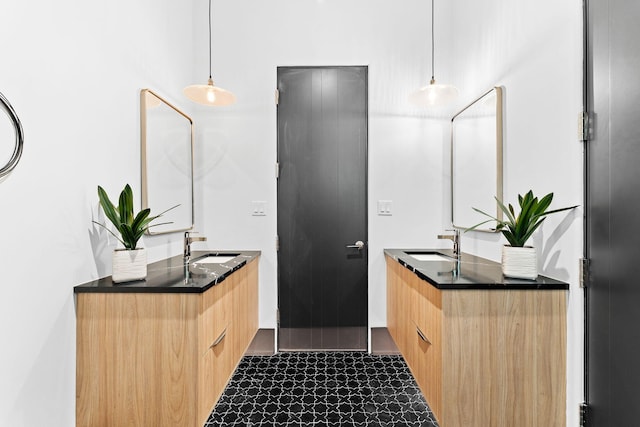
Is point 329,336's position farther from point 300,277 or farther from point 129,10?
point 129,10

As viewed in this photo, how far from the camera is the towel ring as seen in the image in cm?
110

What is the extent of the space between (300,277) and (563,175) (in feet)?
6.17

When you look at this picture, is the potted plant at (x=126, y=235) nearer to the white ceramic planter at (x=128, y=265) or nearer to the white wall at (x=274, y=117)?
the white ceramic planter at (x=128, y=265)

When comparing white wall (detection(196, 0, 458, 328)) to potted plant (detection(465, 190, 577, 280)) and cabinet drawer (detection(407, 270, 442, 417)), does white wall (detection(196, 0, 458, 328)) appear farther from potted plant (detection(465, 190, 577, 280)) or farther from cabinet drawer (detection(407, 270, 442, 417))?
potted plant (detection(465, 190, 577, 280))

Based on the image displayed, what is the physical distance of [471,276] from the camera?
1.63 meters

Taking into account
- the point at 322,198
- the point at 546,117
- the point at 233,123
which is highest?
the point at 233,123

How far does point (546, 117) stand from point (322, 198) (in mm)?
1586

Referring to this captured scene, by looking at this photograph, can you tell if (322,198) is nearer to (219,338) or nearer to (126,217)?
(219,338)

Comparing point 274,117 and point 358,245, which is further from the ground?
point 274,117

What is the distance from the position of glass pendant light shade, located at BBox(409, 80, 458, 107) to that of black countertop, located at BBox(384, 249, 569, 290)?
1060 mm

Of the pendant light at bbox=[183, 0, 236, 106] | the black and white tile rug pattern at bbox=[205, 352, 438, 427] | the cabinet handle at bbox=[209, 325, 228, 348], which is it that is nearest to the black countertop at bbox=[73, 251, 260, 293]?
the cabinet handle at bbox=[209, 325, 228, 348]

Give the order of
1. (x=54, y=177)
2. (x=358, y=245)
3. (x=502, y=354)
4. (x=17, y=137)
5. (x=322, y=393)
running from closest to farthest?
(x=17, y=137) → (x=54, y=177) → (x=502, y=354) → (x=322, y=393) → (x=358, y=245)

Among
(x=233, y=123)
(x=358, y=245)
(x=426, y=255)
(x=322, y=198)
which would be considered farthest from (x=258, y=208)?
(x=426, y=255)

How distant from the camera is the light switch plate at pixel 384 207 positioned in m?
2.79
